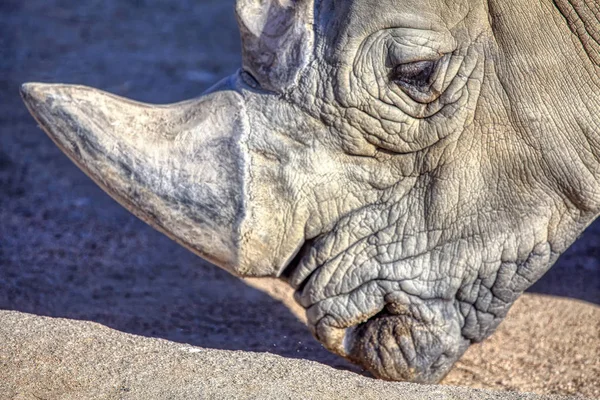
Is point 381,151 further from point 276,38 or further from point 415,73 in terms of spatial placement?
point 276,38

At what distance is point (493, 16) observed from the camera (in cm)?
324

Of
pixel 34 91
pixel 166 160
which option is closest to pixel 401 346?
pixel 166 160

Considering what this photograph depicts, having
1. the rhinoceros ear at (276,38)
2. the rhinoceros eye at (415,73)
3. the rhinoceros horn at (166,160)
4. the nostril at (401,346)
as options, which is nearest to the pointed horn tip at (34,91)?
the rhinoceros horn at (166,160)

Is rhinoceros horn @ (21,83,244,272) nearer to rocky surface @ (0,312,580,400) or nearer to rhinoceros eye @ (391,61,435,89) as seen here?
rocky surface @ (0,312,580,400)

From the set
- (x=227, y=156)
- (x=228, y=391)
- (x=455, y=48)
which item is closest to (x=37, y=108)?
(x=227, y=156)

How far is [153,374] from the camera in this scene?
3016mm

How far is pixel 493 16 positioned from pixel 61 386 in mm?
1746

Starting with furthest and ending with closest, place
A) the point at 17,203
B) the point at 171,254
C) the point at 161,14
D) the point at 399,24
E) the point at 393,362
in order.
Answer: the point at 161,14 < the point at 17,203 < the point at 171,254 < the point at 393,362 < the point at 399,24

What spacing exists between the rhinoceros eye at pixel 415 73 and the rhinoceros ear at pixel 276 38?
30cm

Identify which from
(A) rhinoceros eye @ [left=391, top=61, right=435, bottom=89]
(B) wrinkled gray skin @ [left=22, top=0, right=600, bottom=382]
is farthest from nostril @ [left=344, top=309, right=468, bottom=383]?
(A) rhinoceros eye @ [left=391, top=61, right=435, bottom=89]

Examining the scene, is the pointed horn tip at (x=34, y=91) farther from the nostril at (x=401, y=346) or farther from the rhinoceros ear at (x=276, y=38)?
the nostril at (x=401, y=346)

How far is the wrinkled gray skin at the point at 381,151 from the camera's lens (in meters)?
3.25

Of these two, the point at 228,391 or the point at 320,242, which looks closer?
the point at 228,391

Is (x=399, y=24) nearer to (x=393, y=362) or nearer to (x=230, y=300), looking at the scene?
(x=393, y=362)
